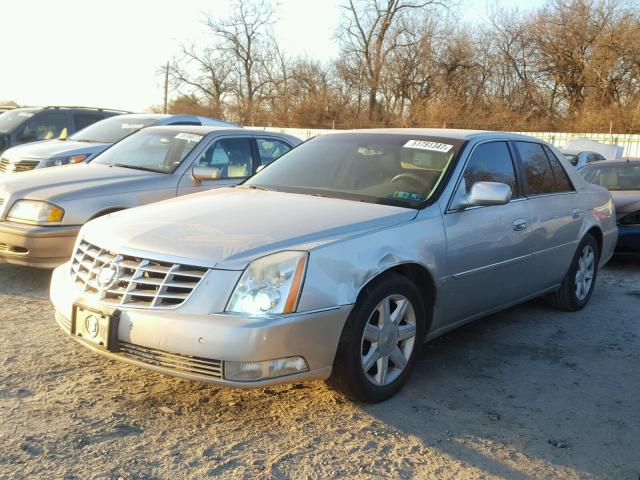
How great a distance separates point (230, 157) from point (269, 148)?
2.21ft

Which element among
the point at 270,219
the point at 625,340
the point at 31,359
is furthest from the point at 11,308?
the point at 625,340

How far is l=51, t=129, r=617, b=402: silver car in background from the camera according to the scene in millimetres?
3215

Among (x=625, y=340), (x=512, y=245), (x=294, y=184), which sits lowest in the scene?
(x=625, y=340)

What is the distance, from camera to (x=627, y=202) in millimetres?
7887

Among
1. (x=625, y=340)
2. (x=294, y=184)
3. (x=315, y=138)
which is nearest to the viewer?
(x=294, y=184)

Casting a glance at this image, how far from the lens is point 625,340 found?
5.11 m

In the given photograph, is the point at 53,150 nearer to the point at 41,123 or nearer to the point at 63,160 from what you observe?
the point at 63,160

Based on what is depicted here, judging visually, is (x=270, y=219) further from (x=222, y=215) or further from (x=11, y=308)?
(x=11, y=308)

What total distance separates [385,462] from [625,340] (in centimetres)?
286

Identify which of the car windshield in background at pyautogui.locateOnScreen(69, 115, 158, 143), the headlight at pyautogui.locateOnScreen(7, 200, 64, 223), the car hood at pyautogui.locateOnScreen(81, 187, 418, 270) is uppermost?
the car windshield in background at pyautogui.locateOnScreen(69, 115, 158, 143)

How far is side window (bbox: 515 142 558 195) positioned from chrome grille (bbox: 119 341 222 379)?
2.98m

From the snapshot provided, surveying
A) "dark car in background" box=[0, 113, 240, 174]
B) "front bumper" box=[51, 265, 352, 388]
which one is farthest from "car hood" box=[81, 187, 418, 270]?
"dark car in background" box=[0, 113, 240, 174]

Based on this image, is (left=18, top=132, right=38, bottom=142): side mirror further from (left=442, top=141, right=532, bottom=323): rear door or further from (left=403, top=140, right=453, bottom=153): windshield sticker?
(left=442, top=141, right=532, bottom=323): rear door

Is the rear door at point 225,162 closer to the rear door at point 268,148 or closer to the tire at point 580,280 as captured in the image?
the rear door at point 268,148
